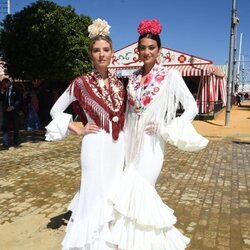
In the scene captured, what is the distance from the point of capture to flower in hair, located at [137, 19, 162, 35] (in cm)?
310

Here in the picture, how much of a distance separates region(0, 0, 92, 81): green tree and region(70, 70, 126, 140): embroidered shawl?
1074 centimetres

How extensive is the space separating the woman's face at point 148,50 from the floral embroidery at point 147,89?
109 millimetres

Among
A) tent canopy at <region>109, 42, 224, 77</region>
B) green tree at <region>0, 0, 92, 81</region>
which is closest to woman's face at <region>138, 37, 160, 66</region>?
green tree at <region>0, 0, 92, 81</region>

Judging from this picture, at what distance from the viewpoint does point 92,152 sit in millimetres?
3111

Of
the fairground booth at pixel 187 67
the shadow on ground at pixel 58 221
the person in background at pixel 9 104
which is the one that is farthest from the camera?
the fairground booth at pixel 187 67

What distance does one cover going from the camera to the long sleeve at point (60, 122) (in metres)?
3.27

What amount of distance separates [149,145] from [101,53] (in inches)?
34.6

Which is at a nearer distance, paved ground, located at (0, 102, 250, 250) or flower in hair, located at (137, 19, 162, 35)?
flower in hair, located at (137, 19, 162, 35)

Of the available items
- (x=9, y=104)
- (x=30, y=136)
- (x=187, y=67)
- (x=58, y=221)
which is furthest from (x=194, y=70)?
(x=58, y=221)

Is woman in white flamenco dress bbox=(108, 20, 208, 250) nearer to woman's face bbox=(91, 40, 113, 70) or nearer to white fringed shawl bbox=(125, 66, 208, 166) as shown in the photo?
white fringed shawl bbox=(125, 66, 208, 166)

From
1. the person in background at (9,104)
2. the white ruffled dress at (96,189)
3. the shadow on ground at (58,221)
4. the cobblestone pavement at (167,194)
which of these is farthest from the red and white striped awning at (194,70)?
the white ruffled dress at (96,189)

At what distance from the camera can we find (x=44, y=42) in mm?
13438

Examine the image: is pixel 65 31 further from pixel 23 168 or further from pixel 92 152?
pixel 92 152

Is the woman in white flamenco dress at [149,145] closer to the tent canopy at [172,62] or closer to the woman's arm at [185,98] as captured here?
the woman's arm at [185,98]
